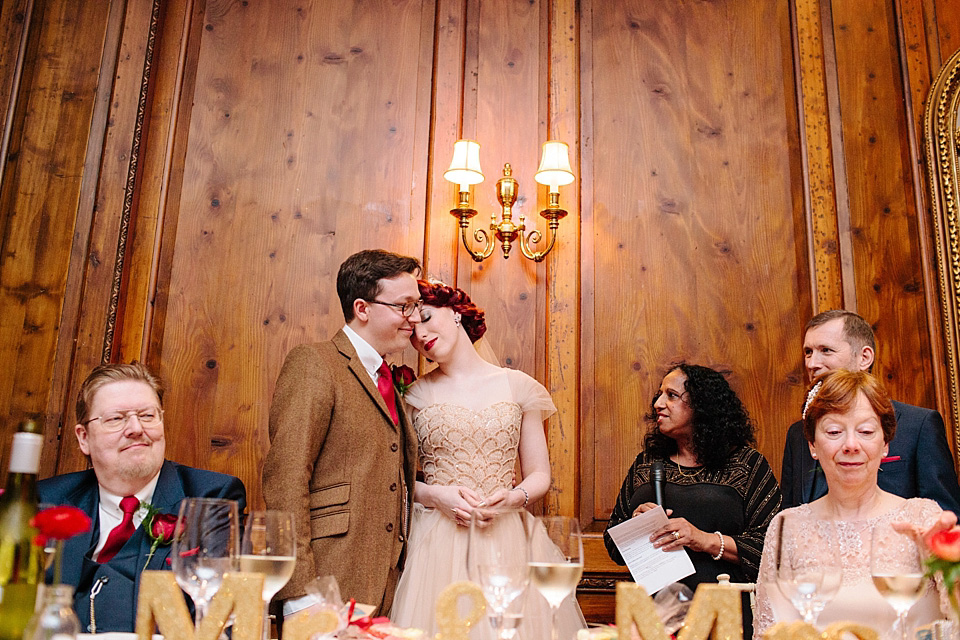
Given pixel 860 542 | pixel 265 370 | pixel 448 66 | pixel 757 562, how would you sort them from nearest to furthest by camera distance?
pixel 860 542
pixel 757 562
pixel 265 370
pixel 448 66

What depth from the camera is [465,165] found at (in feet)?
11.1

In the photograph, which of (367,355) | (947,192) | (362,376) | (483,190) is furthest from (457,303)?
(947,192)

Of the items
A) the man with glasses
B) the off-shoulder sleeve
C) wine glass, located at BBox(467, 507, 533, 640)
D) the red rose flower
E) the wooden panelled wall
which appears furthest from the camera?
the wooden panelled wall

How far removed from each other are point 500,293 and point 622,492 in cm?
97

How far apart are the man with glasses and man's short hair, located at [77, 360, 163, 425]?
365mm

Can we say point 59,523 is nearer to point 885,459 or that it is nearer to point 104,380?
point 104,380

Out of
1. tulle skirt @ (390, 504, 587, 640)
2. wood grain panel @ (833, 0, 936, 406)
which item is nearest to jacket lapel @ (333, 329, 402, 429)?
tulle skirt @ (390, 504, 587, 640)

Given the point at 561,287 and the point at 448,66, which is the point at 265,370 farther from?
the point at 448,66

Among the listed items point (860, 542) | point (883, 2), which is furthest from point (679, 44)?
point (860, 542)

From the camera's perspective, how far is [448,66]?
3.68 m

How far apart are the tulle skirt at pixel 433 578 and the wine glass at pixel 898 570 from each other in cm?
126

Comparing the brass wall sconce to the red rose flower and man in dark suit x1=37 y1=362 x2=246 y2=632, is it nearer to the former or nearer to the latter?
man in dark suit x1=37 y1=362 x2=246 y2=632

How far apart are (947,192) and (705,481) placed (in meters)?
1.75

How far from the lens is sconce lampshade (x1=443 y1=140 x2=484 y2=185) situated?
3396 millimetres
